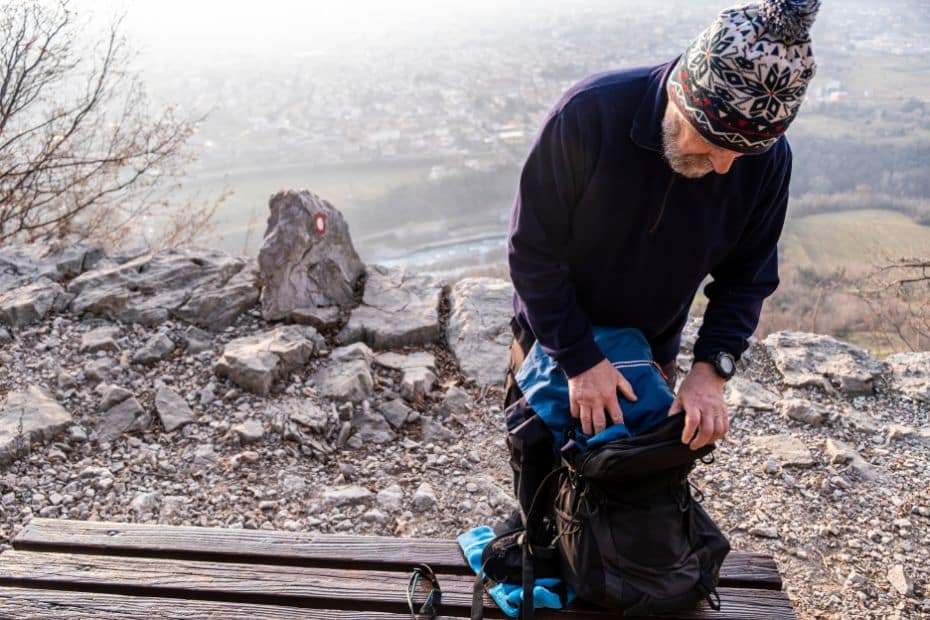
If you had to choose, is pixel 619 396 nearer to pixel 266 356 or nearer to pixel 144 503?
pixel 144 503

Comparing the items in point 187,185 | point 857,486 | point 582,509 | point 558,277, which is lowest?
point 187,185

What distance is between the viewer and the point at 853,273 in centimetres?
1081

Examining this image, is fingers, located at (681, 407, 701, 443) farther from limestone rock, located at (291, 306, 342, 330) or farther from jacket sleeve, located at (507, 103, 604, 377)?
limestone rock, located at (291, 306, 342, 330)

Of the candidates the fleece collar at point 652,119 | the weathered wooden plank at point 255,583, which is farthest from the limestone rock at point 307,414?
the fleece collar at point 652,119

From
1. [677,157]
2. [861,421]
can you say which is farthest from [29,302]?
[861,421]

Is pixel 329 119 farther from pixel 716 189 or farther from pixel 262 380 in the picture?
pixel 716 189

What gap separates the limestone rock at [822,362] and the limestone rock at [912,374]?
126 mm

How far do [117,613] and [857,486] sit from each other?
12.4 ft

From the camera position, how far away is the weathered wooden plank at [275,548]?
2.15 m

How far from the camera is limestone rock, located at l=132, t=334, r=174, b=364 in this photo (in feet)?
14.3

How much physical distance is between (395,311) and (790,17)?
379 cm

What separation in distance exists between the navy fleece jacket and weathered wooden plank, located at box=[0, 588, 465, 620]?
1039 mm

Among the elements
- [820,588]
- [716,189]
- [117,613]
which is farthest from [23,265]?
[820,588]

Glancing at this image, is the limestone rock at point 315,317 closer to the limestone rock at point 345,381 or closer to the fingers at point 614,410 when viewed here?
the limestone rock at point 345,381
